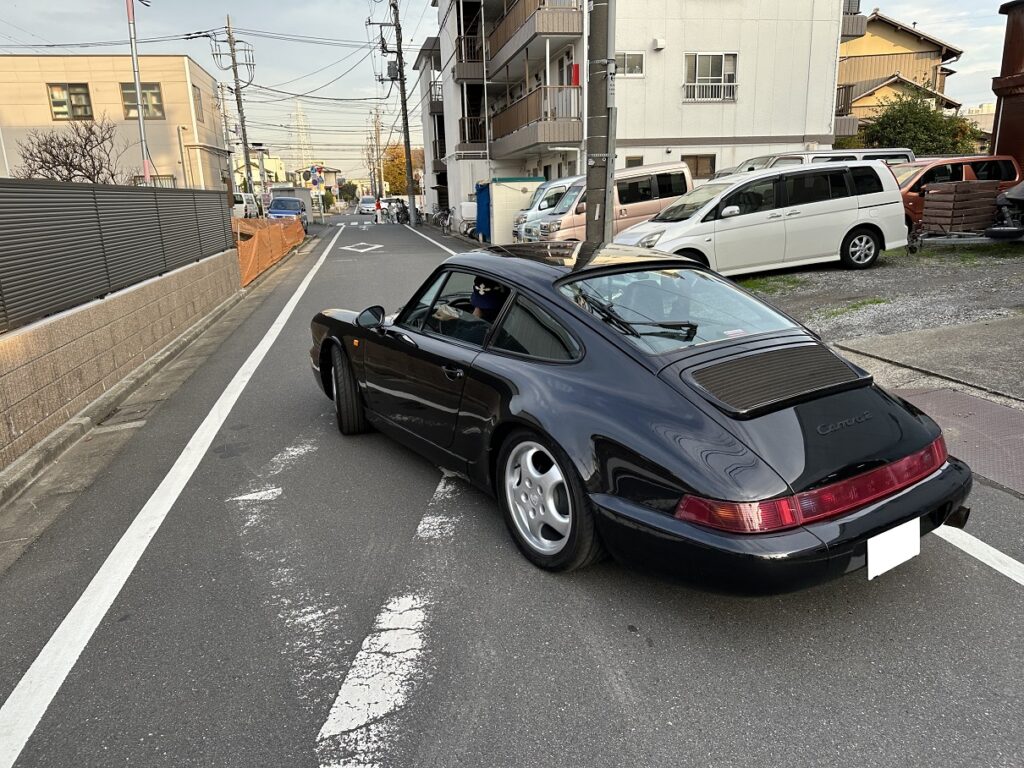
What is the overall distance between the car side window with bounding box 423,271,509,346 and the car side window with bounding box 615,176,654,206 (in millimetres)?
11974

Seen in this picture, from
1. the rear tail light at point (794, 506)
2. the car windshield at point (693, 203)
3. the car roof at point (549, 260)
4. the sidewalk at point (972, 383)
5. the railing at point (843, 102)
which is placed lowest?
the sidewalk at point (972, 383)

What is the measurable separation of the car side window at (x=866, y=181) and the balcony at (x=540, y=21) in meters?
14.8

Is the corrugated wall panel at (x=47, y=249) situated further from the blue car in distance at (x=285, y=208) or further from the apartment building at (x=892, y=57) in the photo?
the apartment building at (x=892, y=57)

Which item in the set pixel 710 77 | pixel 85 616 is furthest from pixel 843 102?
pixel 85 616

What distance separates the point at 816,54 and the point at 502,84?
50.2 feet

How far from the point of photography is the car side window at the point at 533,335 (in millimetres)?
3179

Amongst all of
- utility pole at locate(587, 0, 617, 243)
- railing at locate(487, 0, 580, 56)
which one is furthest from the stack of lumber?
railing at locate(487, 0, 580, 56)

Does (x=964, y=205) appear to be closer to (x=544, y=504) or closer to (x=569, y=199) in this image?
(x=569, y=199)

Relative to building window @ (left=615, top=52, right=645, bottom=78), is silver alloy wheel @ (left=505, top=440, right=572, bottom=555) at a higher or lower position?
lower

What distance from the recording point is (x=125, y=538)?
373 centimetres

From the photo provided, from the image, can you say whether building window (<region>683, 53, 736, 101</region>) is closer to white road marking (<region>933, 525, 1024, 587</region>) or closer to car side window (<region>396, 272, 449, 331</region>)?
car side window (<region>396, 272, 449, 331</region>)

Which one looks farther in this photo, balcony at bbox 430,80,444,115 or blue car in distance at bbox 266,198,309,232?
balcony at bbox 430,80,444,115

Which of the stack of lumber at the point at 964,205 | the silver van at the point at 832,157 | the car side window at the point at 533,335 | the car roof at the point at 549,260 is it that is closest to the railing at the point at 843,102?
the silver van at the point at 832,157

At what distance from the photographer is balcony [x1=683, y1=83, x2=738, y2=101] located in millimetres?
23375
